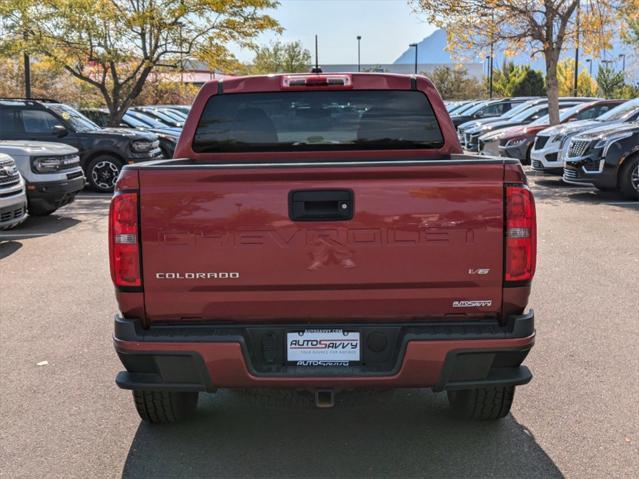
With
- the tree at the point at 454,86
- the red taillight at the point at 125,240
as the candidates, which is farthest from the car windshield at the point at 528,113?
the tree at the point at 454,86

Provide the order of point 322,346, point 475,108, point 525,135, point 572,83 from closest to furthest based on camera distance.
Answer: point 322,346, point 525,135, point 475,108, point 572,83

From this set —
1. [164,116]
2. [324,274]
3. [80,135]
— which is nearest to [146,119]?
[164,116]

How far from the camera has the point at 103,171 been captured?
15.0 metres

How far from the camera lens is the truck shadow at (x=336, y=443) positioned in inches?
143

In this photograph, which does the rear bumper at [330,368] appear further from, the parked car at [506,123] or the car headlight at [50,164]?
the parked car at [506,123]

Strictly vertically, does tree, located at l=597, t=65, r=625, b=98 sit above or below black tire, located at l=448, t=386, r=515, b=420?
above

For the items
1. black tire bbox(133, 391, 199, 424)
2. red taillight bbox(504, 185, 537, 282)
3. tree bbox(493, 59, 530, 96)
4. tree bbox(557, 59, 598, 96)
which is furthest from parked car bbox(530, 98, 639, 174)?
tree bbox(493, 59, 530, 96)

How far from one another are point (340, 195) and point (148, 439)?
176 cm

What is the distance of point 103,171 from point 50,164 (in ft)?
11.9

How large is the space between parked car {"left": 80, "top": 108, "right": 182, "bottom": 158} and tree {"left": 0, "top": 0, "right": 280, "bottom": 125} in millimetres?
469

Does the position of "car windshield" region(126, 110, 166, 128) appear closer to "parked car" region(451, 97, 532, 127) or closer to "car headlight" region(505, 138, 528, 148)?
"car headlight" region(505, 138, 528, 148)

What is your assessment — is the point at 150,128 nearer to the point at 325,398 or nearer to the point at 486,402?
the point at 486,402

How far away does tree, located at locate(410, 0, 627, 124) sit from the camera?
2050 cm

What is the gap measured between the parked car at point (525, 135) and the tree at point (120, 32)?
8114 mm
